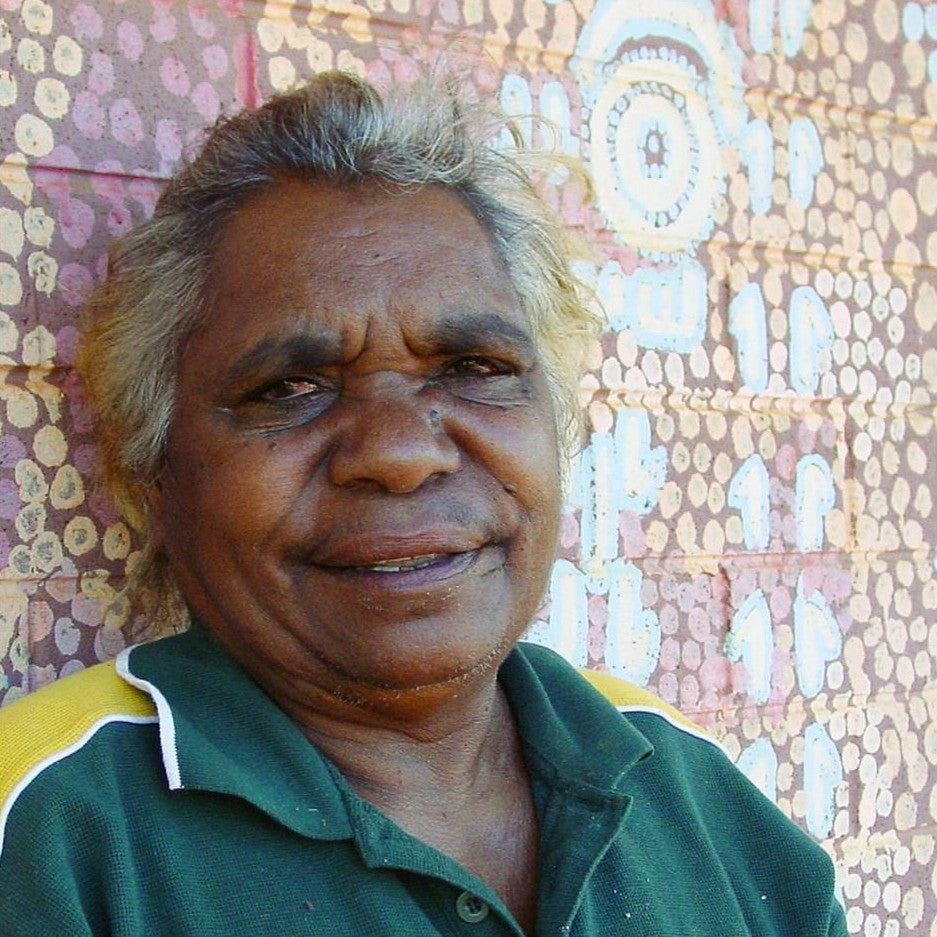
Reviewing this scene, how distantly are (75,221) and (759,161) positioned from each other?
1479mm

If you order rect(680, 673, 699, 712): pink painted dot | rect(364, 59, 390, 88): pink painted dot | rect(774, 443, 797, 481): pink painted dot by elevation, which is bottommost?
rect(680, 673, 699, 712): pink painted dot

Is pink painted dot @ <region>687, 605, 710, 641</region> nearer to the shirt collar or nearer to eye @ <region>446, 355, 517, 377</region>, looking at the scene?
the shirt collar

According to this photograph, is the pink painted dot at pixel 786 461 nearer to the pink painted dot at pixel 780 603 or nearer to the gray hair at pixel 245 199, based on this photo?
the pink painted dot at pixel 780 603

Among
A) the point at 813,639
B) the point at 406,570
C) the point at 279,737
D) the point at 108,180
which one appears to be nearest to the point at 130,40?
the point at 108,180

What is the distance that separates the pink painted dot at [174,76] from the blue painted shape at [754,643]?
147 centimetres

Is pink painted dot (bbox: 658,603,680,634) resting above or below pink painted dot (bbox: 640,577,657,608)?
below

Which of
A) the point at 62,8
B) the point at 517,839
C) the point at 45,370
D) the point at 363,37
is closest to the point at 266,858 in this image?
the point at 517,839

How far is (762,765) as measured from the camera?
2.86 meters

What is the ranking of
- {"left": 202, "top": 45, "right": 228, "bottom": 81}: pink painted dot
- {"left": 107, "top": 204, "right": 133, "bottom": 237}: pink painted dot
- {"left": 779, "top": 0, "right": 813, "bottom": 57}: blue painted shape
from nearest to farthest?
{"left": 107, "top": 204, "right": 133, "bottom": 237}: pink painted dot, {"left": 202, "top": 45, "right": 228, "bottom": 81}: pink painted dot, {"left": 779, "top": 0, "right": 813, "bottom": 57}: blue painted shape

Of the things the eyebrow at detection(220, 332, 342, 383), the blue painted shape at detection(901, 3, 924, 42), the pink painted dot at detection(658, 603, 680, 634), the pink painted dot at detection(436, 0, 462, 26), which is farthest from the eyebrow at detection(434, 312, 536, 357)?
the blue painted shape at detection(901, 3, 924, 42)

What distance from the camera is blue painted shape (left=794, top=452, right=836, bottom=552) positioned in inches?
116

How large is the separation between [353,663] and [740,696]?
52.8 inches

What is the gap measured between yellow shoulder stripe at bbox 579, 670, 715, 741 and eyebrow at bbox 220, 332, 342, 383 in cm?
72

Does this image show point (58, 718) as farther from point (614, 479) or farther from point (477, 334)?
point (614, 479)
